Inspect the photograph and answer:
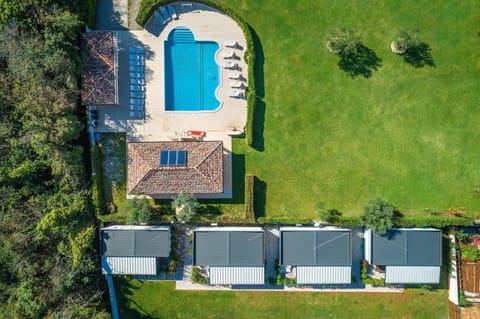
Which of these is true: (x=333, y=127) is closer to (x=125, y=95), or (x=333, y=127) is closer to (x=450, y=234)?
(x=450, y=234)

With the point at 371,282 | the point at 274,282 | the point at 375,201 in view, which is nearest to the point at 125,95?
the point at 274,282

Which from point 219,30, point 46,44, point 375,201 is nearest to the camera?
point 46,44

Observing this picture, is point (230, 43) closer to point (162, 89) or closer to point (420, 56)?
point (162, 89)

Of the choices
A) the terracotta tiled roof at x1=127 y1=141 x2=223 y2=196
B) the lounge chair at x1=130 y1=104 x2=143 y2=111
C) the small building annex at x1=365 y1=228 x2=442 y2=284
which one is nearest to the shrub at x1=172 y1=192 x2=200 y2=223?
the terracotta tiled roof at x1=127 y1=141 x2=223 y2=196

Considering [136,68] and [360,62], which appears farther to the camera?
[136,68]

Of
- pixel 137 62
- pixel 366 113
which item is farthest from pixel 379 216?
pixel 137 62

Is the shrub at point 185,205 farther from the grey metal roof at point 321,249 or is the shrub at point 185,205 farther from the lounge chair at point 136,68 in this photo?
the lounge chair at point 136,68

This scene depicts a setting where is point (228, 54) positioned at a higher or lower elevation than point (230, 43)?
lower
